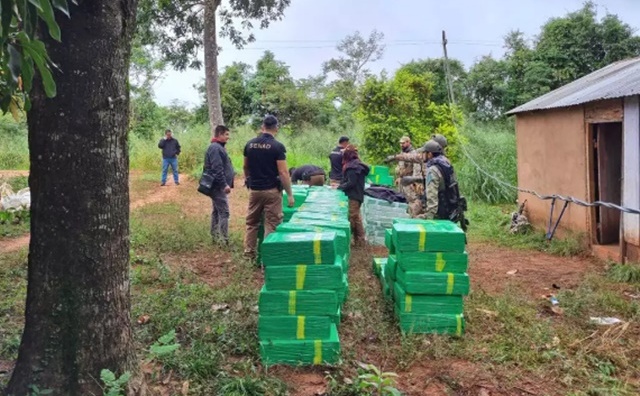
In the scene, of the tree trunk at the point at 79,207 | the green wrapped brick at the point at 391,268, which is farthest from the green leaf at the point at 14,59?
the green wrapped brick at the point at 391,268

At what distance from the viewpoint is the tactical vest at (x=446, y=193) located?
6.22 m

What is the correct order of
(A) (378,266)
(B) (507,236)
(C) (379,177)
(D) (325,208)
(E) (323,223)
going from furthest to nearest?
(C) (379,177)
(B) (507,236)
(A) (378,266)
(D) (325,208)
(E) (323,223)

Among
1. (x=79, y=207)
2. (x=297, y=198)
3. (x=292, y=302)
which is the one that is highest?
(x=79, y=207)

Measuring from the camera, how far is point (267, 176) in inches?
252

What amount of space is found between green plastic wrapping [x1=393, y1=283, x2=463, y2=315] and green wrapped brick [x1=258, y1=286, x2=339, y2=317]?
866 mm

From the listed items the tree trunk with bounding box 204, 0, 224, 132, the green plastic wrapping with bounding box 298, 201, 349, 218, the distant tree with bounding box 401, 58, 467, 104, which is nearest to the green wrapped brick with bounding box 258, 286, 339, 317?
the green plastic wrapping with bounding box 298, 201, 349, 218

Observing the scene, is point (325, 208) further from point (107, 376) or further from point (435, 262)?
point (107, 376)

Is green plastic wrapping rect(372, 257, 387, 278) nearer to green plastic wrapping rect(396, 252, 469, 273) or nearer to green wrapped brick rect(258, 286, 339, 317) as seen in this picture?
green plastic wrapping rect(396, 252, 469, 273)

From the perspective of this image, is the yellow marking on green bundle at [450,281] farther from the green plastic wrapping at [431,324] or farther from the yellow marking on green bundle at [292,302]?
the yellow marking on green bundle at [292,302]

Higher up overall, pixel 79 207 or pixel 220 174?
pixel 220 174

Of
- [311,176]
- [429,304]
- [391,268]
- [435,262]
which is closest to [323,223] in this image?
[391,268]

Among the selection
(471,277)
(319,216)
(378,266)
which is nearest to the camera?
(319,216)

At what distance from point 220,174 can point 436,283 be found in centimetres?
388

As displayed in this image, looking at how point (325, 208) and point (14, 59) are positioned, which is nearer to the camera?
point (14, 59)
